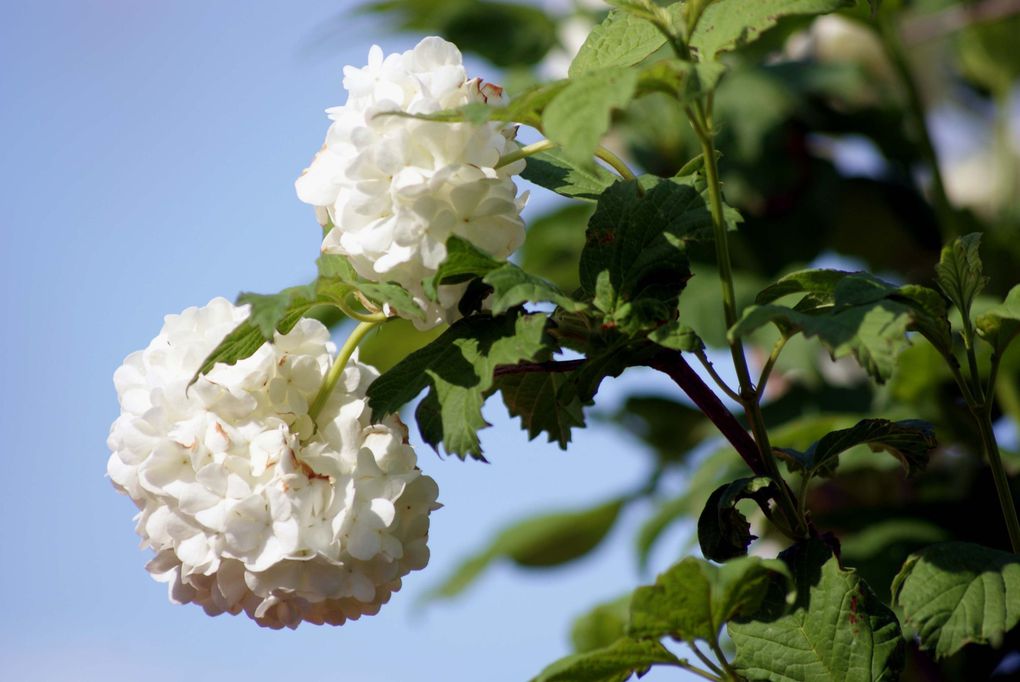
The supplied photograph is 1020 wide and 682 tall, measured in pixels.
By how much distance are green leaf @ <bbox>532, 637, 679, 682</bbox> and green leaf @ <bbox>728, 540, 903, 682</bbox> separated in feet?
0.17

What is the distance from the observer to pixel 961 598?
0.63 meters

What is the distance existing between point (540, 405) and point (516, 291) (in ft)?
0.58

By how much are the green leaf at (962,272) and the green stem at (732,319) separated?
0.16 meters

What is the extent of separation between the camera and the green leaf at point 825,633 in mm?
623

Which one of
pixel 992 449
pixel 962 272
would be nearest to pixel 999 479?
pixel 992 449

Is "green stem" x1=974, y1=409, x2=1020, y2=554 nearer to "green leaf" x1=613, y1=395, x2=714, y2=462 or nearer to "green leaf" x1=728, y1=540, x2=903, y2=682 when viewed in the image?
"green leaf" x1=728, y1=540, x2=903, y2=682

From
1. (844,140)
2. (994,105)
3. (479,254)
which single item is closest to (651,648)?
(479,254)

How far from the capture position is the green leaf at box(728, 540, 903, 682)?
0.62 meters

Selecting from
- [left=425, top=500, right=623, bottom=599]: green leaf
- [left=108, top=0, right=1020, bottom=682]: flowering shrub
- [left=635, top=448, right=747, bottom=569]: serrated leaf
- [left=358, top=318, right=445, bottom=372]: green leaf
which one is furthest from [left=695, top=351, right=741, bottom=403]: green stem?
[left=425, top=500, right=623, bottom=599]: green leaf

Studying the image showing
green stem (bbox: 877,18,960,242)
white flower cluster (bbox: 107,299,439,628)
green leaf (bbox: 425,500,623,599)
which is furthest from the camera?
green leaf (bbox: 425,500,623,599)

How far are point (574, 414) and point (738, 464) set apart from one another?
77cm

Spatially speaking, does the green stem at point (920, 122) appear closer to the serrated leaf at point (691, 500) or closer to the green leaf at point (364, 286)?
the serrated leaf at point (691, 500)

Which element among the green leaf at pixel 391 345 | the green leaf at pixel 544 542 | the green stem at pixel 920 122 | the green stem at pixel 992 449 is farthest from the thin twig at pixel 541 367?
the green leaf at pixel 544 542

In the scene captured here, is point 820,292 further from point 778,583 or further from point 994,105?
point 994,105
